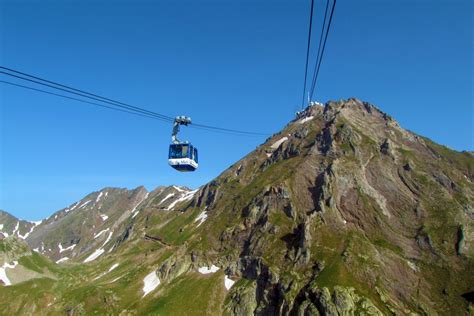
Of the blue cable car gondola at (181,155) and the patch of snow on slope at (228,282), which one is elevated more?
the blue cable car gondola at (181,155)

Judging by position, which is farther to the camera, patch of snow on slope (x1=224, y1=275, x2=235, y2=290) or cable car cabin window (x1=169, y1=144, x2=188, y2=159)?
patch of snow on slope (x1=224, y1=275, x2=235, y2=290)

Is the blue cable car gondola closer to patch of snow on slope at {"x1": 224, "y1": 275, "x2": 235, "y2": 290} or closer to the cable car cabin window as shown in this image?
the cable car cabin window

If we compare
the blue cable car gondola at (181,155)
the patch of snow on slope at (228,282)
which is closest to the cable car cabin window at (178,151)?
the blue cable car gondola at (181,155)

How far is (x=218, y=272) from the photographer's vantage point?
197 m

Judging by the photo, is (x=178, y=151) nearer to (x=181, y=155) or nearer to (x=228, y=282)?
(x=181, y=155)

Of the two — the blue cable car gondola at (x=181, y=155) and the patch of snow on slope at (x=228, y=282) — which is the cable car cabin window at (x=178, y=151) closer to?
the blue cable car gondola at (x=181, y=155)

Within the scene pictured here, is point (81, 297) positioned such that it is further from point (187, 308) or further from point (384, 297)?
point (384, 297)

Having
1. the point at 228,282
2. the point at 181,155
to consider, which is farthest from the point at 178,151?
the point at 228,282

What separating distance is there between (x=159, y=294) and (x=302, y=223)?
80.8m

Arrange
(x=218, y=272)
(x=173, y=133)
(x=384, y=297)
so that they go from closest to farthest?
(x=173, y=133), (x=384, y=297), (x=218, y=272)

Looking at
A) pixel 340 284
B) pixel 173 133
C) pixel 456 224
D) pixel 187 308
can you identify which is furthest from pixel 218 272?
pixel 173 133

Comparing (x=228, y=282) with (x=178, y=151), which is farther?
(x=228, y=282)

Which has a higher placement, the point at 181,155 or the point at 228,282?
the point at 181,155

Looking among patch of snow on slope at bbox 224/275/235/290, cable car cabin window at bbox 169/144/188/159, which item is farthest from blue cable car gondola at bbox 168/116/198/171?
patch of snow on slope at bbox 224/275/235/290
